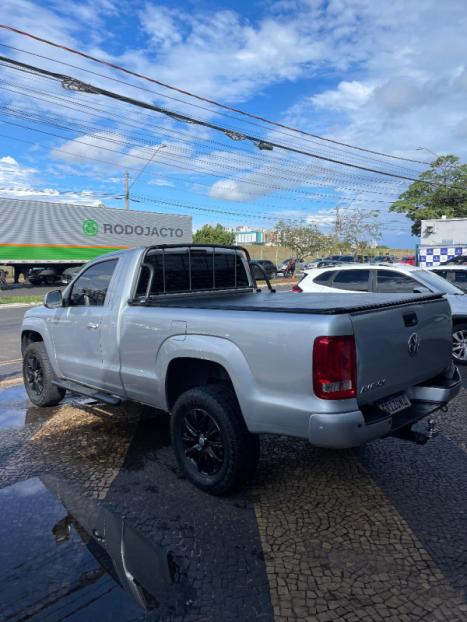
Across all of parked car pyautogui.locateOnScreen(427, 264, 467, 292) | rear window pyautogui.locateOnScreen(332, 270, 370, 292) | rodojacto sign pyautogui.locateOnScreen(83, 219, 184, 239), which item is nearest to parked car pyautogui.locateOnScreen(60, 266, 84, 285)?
rodojacto sign pyautogui.locateOnScreen(83, 219, 184, 239)

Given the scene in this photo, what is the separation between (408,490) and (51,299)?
3.81 metres

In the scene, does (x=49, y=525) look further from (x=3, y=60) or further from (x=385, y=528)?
(x=3, y=60)

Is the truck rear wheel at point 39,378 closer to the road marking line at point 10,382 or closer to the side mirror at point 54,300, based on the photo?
the side mirror at point 54,300

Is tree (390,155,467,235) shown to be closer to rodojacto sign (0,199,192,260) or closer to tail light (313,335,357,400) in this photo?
rodojacto sign (0,199,192,260)

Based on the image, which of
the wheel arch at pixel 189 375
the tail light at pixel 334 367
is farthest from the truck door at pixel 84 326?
the tail light at pixel 334 367

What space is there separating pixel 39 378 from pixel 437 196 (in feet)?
166

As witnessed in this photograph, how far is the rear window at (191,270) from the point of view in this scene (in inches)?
172

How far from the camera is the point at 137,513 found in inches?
125

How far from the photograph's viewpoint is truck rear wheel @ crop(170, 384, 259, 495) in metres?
3.21

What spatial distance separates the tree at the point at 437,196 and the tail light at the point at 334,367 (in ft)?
159

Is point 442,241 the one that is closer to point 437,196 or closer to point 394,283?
point 394,283

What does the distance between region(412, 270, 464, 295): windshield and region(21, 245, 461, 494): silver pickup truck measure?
389 cm

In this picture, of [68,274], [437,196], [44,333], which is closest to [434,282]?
[44,333]

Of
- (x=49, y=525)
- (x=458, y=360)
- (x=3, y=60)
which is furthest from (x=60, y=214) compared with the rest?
Answer: (x=49, y=525)
